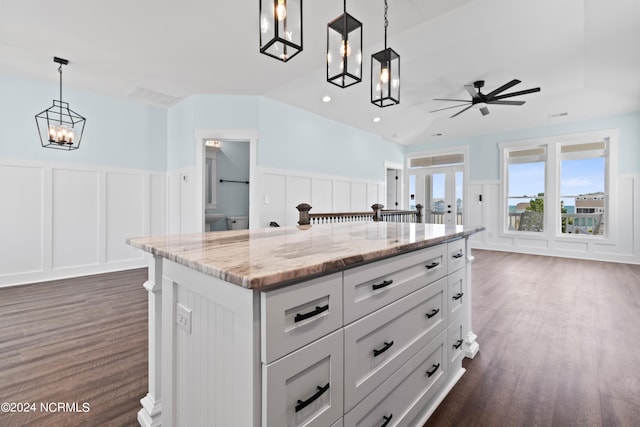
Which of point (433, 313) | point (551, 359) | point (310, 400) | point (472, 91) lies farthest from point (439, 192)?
point (310, 400)

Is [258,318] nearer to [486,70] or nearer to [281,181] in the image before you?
[281,181]

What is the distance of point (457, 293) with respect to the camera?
1.94 metres

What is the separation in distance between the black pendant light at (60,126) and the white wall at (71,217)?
0.37 m

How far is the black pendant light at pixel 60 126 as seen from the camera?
13.0 feet

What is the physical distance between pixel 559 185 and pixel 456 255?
6532 mm

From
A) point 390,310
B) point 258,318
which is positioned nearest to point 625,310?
point 390,310

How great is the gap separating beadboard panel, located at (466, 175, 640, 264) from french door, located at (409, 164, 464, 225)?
1.24 ft

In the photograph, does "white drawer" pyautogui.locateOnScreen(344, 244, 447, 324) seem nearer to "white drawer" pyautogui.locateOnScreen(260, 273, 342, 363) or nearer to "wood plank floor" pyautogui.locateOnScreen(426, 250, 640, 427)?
"white drawer" pyautogui.locateOnScreen(260, 273, 342, 363)

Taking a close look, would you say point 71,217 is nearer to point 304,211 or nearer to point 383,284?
point 304,211

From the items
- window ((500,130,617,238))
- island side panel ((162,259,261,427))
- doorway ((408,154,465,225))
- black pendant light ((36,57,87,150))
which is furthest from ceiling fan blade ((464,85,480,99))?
black pendant light ((36,57,87,150))

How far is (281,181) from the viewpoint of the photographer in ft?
17.2

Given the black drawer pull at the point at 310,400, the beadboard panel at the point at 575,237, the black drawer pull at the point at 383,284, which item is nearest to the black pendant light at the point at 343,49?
the black drawer pull at the point at 383,284

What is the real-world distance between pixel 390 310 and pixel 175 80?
4.60 metres

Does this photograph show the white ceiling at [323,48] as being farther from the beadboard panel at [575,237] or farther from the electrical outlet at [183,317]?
the electrical outlet at [183,317]
